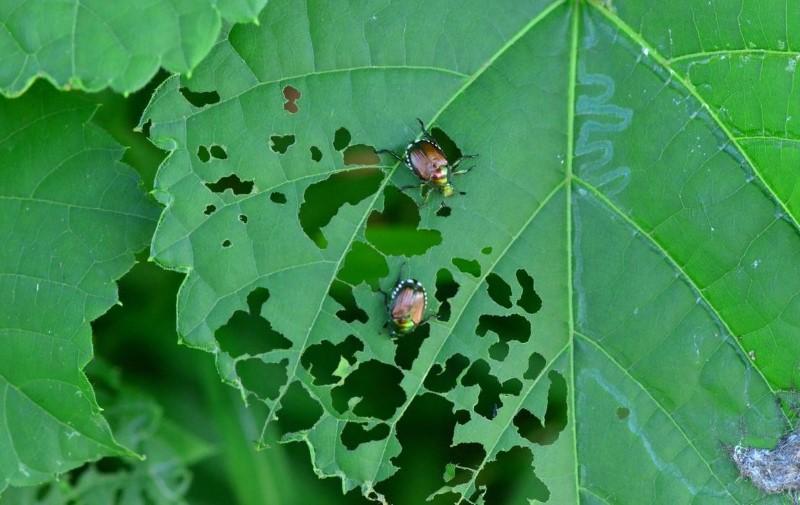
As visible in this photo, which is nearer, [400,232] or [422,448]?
[400,232]

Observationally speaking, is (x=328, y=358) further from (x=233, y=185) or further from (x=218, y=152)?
(x=218, y=152)

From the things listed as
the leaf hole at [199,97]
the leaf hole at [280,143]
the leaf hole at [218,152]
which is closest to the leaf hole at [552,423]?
the leaf hole at [280,143]

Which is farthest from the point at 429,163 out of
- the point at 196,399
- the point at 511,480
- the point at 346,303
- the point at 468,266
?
the point at 196,399

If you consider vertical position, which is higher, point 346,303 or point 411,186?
point 411,186

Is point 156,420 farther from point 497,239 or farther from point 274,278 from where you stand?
point 497,239

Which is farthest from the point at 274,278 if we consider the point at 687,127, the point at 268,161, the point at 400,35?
the point at 687,127

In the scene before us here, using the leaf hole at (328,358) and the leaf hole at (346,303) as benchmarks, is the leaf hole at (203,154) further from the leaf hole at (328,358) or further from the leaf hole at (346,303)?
the leaf hole at (328,358)

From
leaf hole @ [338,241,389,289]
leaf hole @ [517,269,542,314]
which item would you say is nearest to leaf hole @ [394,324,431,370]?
leaf hole @ [338,241,389,289]

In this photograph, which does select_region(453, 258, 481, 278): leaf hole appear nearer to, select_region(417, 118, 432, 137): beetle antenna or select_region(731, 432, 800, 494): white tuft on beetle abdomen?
select_region(417, 118, 432, 137): beetle antenna
